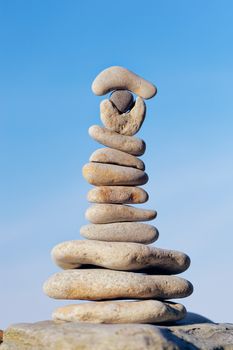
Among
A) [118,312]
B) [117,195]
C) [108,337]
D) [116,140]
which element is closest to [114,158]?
[116,140]

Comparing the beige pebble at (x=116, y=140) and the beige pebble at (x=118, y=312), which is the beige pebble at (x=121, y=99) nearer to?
the beige pebble at (x=116, y=140)

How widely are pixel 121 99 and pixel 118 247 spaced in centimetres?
249

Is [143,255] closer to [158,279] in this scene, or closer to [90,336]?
[158,279]

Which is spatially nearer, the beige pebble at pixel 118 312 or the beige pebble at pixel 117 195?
the beige pebble at pixel 118 312

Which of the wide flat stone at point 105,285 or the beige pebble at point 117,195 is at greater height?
the beige pebble at point 117,195

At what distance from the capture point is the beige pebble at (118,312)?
9.13 metres

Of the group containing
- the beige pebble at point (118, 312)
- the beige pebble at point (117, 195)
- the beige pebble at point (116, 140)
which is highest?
the beige pebble at point (116, 140)

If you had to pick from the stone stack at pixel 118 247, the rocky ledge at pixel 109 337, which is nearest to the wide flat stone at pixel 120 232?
the stone stack at pixel 118 247

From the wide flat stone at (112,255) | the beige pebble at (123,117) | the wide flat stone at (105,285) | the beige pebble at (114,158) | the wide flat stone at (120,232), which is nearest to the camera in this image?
the wide flat stone at (105,285)

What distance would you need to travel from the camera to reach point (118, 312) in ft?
30.0

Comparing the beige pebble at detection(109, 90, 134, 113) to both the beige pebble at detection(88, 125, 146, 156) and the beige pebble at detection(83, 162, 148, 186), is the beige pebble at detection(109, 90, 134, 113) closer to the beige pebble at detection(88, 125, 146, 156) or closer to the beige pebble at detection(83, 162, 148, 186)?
the beige pebble at detection(88, 125, 146, 156)

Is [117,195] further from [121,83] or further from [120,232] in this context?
[121,83]

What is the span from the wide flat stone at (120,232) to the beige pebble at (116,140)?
120 cm

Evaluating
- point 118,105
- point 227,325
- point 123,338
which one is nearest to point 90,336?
point 123,338
